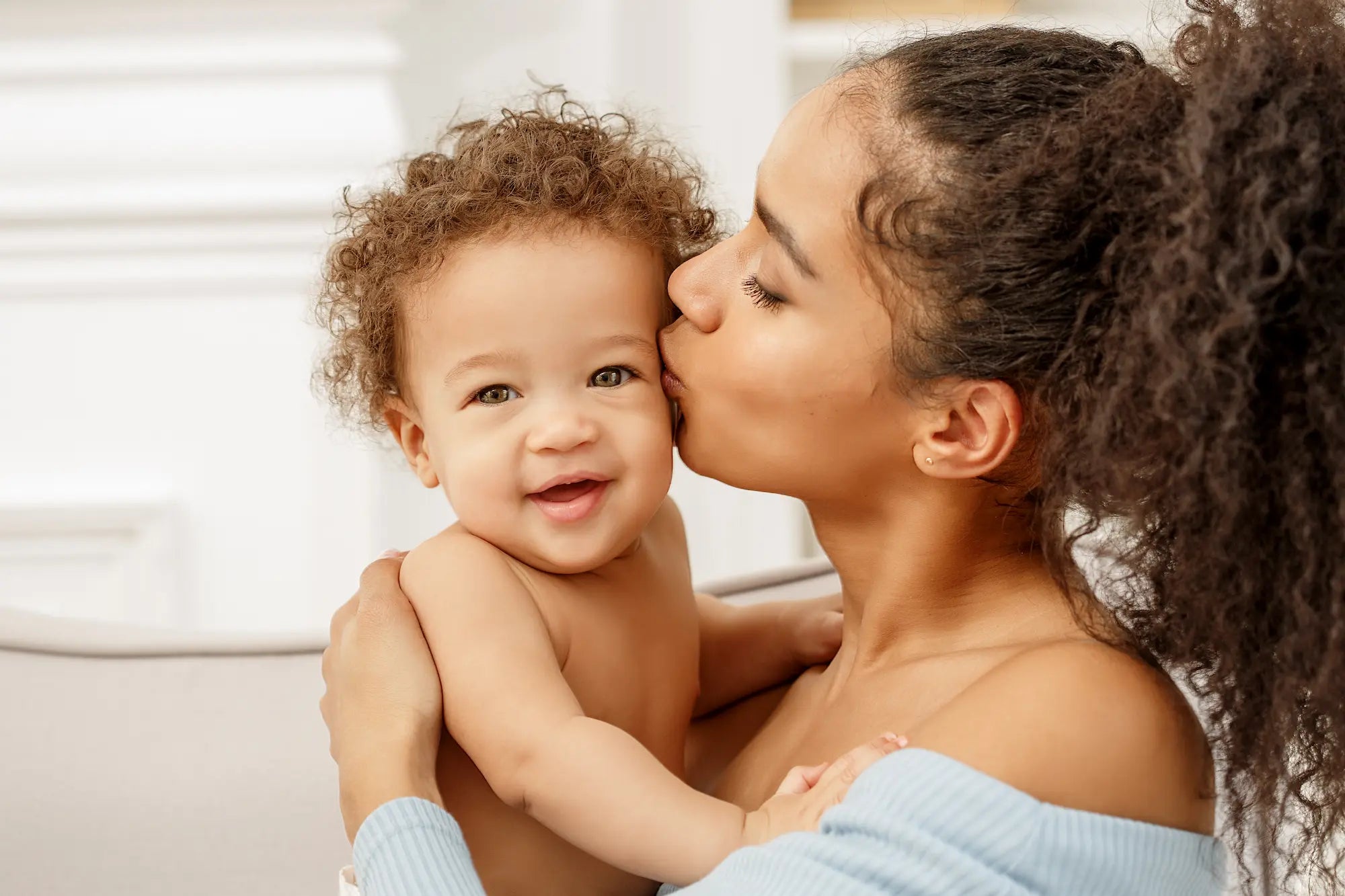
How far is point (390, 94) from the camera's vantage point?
259cm

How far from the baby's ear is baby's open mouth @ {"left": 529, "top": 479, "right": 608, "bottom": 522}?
14 cm

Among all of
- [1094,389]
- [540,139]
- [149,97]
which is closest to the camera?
[1094,389]

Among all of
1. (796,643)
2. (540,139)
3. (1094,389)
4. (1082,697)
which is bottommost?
(796,643)

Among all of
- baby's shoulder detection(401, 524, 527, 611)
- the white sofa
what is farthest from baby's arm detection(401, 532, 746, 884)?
the white sofa

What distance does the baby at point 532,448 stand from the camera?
1.18 metres

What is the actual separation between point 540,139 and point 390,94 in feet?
4.50

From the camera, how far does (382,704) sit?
1184 mm

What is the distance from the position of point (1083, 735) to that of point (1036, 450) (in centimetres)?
24

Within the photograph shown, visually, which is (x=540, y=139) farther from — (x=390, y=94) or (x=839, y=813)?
(x=390, y=94)

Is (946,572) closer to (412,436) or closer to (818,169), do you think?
(818,169)

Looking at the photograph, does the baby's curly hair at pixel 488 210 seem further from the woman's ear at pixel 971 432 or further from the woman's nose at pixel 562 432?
the woman's ear at pixel 971 432

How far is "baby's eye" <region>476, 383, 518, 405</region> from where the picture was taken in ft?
4.05

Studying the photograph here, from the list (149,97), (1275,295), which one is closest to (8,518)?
(149,97)

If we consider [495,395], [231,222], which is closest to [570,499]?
[495,395]
